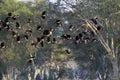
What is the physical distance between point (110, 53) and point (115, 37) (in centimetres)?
374

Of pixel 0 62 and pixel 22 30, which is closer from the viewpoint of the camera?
pixel 22 30

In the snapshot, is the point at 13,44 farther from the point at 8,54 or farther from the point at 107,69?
the point at 107,69

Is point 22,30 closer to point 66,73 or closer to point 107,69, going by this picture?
point 107,69

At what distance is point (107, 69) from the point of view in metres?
55.0

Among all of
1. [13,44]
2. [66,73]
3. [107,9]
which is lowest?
[66,73]

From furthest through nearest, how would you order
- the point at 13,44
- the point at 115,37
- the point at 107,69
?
1. the point at 107,69
2. the point at 13,44
3. the point at 115,37

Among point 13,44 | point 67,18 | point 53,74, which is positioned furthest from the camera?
point 53,74

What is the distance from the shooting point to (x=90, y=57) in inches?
2063

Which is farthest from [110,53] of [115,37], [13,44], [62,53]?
[62,53]

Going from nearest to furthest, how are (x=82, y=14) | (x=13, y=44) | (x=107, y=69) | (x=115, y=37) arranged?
(x=82, y=14), (x=115, y=37), (x=13, y=44), (x=107, y=69)

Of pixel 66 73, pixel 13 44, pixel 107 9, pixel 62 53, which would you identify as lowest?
pixel 66 73

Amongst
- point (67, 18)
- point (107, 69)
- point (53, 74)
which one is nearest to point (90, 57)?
point (107, 69)

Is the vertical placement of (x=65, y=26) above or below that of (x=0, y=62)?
above

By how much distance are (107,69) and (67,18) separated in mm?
12367
